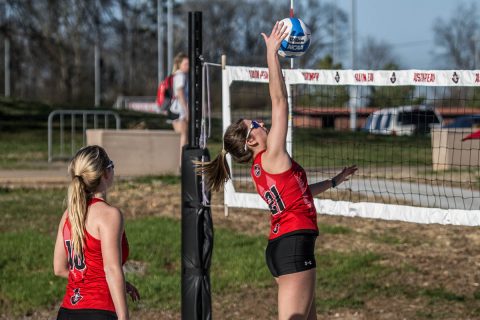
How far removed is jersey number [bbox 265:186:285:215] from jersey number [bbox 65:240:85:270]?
1.39 m

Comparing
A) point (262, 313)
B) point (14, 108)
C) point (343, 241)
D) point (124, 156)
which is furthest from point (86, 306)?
point (14, 108)

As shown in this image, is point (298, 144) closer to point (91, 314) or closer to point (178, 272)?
point (178, 272)

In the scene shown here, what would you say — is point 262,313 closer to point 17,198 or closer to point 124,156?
Answer: point 17,198

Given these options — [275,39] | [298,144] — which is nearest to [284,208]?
[275,39]

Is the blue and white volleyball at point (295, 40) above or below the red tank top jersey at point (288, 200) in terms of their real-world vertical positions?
above

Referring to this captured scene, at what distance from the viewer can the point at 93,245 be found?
4922mm

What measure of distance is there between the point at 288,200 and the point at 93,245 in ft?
4.64

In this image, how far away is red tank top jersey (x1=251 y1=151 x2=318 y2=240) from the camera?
5781 mm

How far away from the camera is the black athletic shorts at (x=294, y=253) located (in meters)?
5.74

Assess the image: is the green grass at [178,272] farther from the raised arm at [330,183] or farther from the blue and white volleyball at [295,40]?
the blue and white volleyball at [295,40]

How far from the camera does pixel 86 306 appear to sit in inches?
195

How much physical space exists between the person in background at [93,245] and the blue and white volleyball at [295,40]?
89.3 inches

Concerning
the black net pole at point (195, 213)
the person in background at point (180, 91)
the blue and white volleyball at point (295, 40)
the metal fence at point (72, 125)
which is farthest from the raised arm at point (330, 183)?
the metal fence at point (72, 125)

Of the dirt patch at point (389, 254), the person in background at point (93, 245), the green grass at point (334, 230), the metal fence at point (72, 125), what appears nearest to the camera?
the person in background at point (93, 245)
